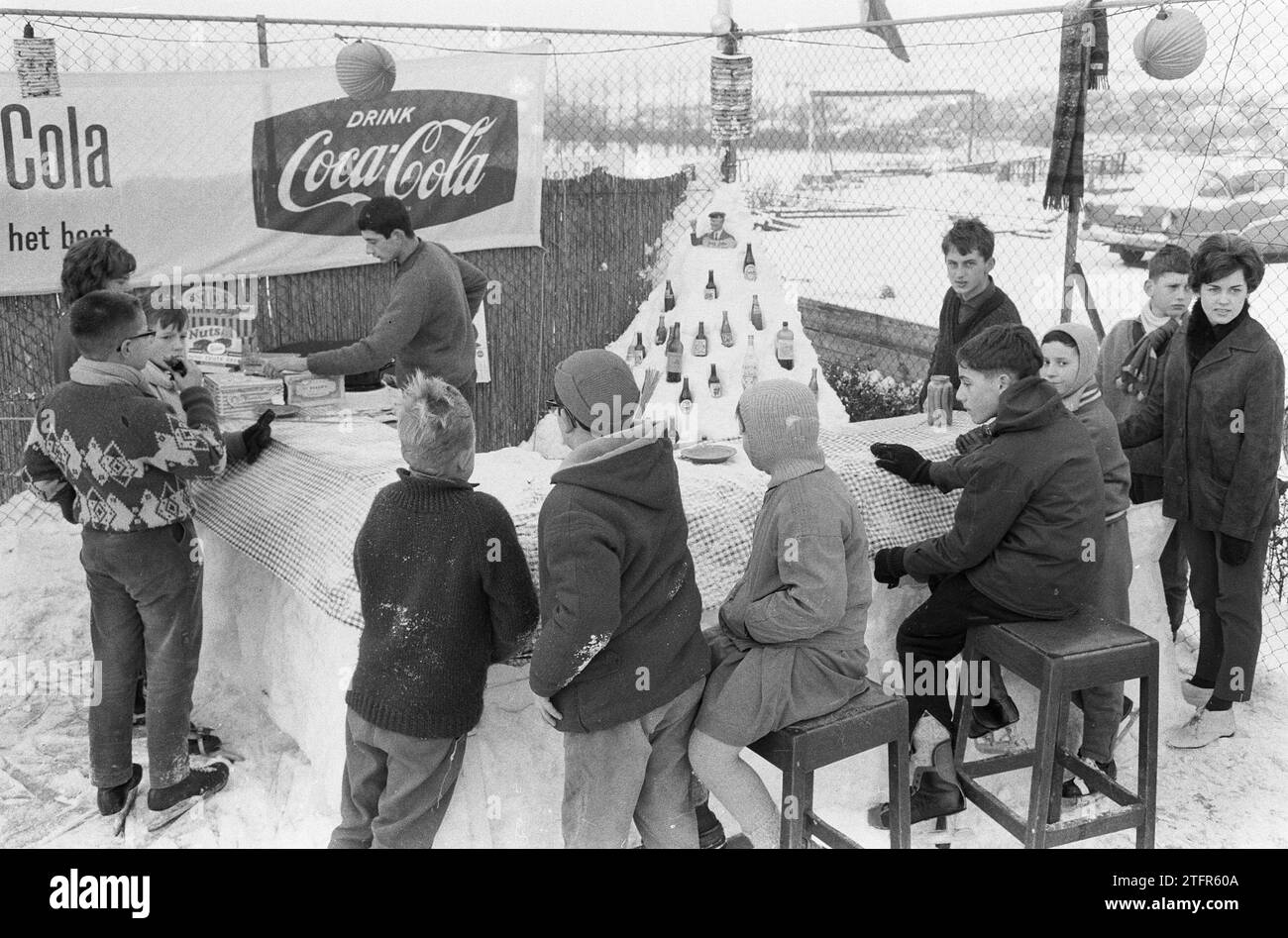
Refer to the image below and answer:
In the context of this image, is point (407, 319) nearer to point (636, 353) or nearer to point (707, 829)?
point (707, 829)

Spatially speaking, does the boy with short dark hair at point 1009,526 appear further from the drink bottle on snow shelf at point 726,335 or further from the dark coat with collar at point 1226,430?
the drink bottle on snow shelf at point 726,335

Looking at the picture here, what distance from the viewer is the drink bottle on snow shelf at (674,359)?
8.16m

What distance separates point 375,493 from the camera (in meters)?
3.34

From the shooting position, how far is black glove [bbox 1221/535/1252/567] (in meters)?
3.94

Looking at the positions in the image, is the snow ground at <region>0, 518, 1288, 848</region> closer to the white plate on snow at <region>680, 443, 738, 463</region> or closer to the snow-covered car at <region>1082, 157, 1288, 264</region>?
the white plate on snow at <region>680, 443, 738, 463</region>

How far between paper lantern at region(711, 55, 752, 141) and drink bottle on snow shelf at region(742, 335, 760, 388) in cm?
155

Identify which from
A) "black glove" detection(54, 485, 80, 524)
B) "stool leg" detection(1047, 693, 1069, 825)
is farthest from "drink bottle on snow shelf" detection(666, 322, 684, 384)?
"stool leg" detection(1047, 693, 1069, 825)

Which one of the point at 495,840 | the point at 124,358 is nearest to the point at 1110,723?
the point at 495,840

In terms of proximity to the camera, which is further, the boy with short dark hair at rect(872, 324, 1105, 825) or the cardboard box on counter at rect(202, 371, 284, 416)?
the cardboard box on counter at rect(202, 371, 284, 416)

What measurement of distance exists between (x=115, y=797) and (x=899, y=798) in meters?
2.45

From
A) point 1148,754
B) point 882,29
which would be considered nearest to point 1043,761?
point 1148,754

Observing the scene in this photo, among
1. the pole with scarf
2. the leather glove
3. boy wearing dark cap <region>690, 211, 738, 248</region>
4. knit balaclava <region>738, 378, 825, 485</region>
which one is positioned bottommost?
the leather glove

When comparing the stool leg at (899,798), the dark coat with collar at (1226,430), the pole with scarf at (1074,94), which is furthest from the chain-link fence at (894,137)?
the stool leg at (899,798)
